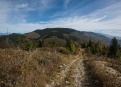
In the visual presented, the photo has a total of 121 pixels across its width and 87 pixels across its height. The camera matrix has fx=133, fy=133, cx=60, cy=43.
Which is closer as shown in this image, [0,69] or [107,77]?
[0,69]

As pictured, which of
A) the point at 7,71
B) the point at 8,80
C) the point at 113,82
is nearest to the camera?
the point at 8,80

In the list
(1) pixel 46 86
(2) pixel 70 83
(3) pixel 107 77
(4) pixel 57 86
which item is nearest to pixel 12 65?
(1) pixel 46 86

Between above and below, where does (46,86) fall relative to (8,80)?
below

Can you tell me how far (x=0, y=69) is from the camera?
8.34 meters

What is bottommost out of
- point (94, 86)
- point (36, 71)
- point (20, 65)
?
point (94, 86)

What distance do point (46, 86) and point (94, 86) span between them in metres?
3.32

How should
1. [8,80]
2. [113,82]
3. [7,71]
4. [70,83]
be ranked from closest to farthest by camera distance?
[8,80]
[7,71]
[113,82]
[70,83]

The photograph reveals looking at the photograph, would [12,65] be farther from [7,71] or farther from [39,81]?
[39,81]

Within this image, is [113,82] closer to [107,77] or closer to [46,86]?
[107,77]

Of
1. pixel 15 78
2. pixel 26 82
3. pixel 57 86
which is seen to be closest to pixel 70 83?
pixel 57 86

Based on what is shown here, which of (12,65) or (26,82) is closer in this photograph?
(26,82)

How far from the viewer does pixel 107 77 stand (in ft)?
31.3

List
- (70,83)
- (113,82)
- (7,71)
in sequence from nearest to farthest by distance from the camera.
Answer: (7,71) → (113,82) → (70,83)

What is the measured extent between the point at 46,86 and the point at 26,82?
57.3 inches
